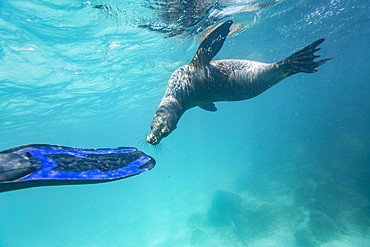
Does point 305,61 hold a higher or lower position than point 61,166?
higher

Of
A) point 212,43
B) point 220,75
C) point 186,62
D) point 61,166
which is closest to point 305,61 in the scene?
point 220,75

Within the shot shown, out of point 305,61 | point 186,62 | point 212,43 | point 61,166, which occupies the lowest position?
point 61,166

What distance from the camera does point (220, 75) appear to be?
4.03m

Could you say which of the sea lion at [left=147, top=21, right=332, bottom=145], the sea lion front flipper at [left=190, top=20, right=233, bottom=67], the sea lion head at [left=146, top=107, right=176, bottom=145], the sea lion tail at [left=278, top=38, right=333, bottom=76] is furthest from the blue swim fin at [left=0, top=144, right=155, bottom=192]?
the sea lion tail at [left=278, top=38, right=333, bottom=76]

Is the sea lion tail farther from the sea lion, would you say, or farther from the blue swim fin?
the blue swim fin

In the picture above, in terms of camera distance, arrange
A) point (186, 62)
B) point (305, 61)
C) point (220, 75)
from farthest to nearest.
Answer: point (186, 62), point (220, 75), point (305, 61)

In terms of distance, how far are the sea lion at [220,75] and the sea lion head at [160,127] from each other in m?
0.28

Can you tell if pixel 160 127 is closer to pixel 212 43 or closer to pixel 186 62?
pixel 212 43

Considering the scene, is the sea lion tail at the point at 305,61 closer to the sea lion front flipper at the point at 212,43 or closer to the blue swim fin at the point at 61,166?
the sea lion front flipper at the point at 212,43

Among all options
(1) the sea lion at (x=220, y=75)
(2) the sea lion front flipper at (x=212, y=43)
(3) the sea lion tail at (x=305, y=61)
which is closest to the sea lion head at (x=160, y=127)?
(1) the sea lion at (x=220, y=75)

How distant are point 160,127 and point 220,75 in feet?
6.28

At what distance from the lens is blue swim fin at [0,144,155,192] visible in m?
1.80

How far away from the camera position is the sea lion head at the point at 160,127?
9.97 ft

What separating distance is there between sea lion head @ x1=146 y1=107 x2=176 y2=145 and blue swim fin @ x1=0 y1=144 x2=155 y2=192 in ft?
1.13
